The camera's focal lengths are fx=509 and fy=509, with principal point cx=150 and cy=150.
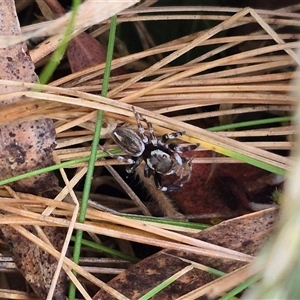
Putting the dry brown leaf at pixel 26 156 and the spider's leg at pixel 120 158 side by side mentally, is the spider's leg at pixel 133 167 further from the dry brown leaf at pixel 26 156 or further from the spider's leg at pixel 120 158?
the dry brown leaf at pixel 26 156

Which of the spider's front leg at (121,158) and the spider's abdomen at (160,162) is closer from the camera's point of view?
the spider's front leg at (121,158)

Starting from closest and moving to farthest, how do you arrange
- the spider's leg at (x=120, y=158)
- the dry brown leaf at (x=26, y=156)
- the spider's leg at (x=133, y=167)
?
the dry brown leaf at (x=26, y=156) → the spider's leg at (x=120, y=158) → the spider's leg at (x=133, y=167)

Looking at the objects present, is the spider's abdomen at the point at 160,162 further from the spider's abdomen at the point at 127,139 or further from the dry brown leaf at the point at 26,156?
the dry brown leaf at the point at 26,156

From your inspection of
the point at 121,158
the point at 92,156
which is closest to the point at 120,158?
the point at 121,158

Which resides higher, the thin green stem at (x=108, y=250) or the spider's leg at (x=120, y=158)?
the spider's leg at (x=120, y=158)

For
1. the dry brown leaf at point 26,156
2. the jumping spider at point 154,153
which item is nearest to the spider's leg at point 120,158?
the jumping spider at point 154,153

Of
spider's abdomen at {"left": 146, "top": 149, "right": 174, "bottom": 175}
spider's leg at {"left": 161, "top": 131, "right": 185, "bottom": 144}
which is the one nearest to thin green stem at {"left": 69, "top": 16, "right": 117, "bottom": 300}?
spider's leg at {"left": 161, "top": 131, "right": 185, "bottom": 144}

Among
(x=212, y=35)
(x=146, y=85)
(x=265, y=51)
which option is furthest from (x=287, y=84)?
(x=146, y=85)

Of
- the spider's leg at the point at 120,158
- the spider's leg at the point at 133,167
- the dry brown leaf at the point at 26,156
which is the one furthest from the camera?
the spider's leg at the point at 133,167

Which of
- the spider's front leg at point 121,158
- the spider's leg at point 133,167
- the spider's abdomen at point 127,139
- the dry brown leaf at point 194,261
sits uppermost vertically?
the spider's abdomen at point 127,139
